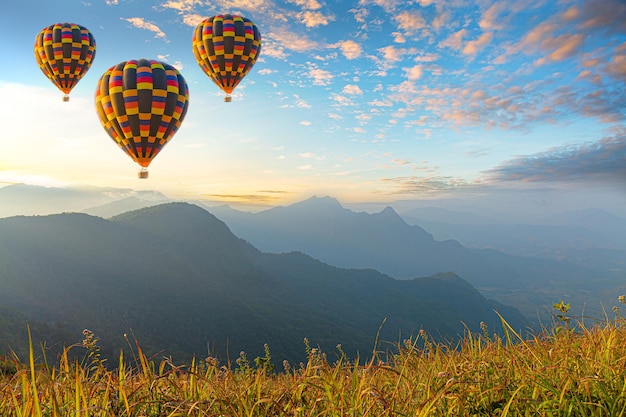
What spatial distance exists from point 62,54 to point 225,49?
17.9 metres

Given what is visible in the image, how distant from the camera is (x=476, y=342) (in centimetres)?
538

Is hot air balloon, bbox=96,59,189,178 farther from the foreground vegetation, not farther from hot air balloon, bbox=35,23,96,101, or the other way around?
the foreground vegetation

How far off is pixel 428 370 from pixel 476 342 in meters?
1.65

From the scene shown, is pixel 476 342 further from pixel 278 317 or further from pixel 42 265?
pixel 42 265

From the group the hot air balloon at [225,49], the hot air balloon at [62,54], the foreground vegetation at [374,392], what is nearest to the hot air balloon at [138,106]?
the hot air balloon at [225,49]

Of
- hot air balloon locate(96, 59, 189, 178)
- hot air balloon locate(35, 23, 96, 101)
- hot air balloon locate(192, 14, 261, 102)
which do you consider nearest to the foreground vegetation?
hot air balloon locate(96, 59, 189, 178)

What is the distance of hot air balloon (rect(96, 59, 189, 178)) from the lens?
24625mm

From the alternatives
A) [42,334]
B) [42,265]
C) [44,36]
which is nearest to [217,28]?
[44,36]

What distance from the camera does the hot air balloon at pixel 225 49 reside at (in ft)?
118

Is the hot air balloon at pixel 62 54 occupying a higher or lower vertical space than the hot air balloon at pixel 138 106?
higher

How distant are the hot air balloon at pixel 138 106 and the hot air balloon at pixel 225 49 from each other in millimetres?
10408

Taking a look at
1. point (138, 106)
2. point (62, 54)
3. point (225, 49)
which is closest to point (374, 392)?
point (138, 106)

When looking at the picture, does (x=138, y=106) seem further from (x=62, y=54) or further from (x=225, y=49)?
(x=62, y=54)

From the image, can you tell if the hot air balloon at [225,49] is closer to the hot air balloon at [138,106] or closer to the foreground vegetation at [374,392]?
the hot air balloon at [138,106]
